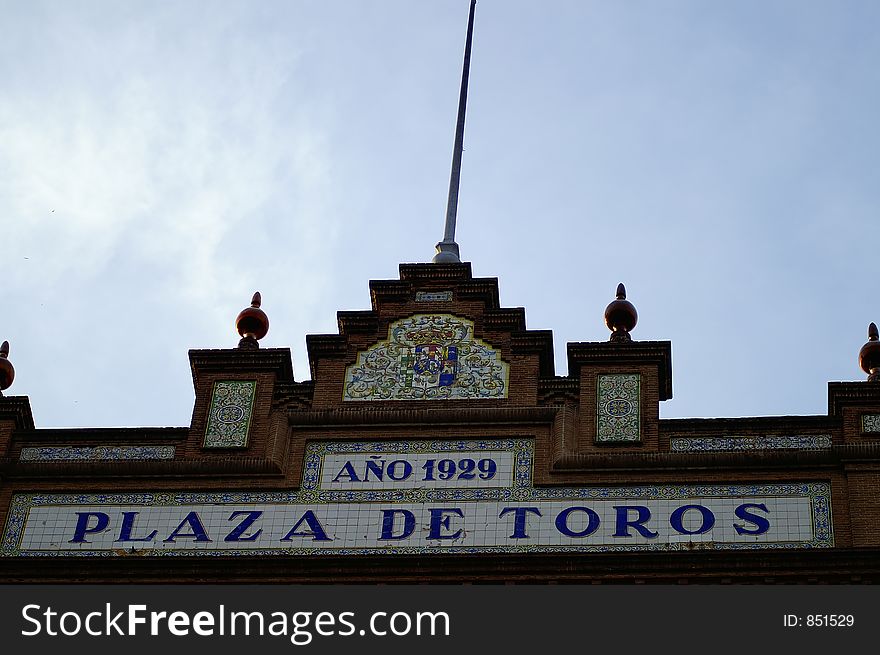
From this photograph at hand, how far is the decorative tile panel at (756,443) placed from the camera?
73.9 ft

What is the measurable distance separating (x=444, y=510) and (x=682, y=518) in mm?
2171

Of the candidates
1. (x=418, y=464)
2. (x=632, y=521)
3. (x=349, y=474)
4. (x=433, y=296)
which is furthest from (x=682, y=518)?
(x=433, y=296)

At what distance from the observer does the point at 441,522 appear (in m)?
22.2

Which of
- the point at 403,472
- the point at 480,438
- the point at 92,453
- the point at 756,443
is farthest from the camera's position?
the point at 92,453

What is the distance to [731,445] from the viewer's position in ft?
74.1

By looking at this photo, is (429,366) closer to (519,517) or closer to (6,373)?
(519,517)

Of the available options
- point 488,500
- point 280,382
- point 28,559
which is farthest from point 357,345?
point 28,559

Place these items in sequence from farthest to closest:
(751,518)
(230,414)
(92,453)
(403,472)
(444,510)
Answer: (230,414) < (92,453) < (403,472) < (444,510) < (751,518)

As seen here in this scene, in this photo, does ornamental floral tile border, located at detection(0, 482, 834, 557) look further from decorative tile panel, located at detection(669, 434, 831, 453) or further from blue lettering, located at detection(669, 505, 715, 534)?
decorative tile panel, located at detection(669, 434, 831, 453)

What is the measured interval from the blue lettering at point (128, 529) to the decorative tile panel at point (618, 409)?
4264 millimetres

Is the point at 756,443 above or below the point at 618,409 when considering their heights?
below

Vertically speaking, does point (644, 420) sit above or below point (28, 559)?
above

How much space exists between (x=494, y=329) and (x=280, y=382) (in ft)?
7.10

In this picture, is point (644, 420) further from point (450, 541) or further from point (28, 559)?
point (28, 559)
